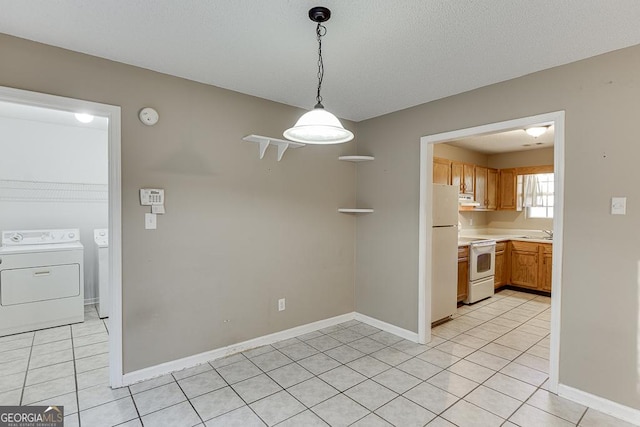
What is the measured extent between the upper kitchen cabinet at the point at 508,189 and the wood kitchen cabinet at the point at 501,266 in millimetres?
931

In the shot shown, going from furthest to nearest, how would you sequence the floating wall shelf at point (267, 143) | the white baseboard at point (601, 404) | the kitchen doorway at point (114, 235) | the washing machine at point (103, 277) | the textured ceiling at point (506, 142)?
1. the textured ceiling at point (506, 142)
2. the washing machine at point (103, 277)
3. the floating wall shelf at point (267, 143)
4. the kitchen doorway at point (114, 235)
5. the white baseboard at point (601, 404)

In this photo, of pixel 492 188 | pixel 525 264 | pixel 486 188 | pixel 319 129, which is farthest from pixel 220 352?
pixel 492 188

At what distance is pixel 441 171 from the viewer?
4.66 metres

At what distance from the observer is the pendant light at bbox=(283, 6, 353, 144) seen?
175 cm

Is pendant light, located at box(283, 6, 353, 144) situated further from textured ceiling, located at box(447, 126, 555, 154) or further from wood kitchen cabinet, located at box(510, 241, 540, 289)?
wood kitchen cabinet, located at box(510, 241, 540, 289)

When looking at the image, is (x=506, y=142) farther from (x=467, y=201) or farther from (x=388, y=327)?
(x=388, y=327)

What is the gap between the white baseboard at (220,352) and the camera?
8.40 feet

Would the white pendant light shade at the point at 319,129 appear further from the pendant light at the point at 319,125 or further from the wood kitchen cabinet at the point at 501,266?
the wood kitchen cabinet at the point at 501,266

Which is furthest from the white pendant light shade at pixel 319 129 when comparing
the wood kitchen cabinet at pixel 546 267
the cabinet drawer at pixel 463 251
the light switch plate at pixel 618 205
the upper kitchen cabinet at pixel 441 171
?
the wood kitchen cabinet at pixel 546 267

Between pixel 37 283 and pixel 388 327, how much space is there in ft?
13.1

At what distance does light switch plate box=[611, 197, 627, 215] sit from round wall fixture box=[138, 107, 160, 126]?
344cm

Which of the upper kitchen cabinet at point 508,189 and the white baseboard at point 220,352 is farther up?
the upper kitchen cabinet at point 508,189

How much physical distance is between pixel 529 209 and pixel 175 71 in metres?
6.26

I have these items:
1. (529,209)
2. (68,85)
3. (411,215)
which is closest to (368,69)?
(411,215)
